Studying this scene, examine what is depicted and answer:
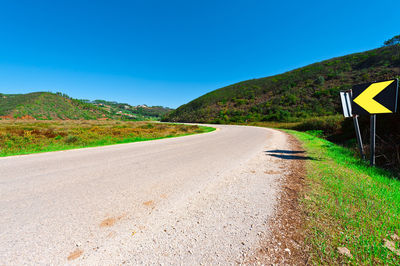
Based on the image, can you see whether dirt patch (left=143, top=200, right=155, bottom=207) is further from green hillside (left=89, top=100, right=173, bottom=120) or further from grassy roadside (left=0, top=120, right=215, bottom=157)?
green hillside (left=89, top=100, right=173, bottom=120)

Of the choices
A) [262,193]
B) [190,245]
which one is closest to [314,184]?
[262,193]

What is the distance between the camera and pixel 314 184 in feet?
10.8

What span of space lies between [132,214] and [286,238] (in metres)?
2.05

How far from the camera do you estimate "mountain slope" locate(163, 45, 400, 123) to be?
3620cm

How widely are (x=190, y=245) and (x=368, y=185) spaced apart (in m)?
3.66

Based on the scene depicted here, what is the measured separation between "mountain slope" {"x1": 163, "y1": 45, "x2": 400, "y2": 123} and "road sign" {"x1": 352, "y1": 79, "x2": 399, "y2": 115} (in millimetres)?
32845

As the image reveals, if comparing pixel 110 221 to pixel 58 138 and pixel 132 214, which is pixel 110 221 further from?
pixel 58 138

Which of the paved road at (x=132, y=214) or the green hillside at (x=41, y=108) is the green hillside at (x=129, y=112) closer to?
the green hillside at (x=41, y=108)

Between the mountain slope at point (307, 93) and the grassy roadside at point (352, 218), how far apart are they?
35227 mm

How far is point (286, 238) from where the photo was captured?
1.79 metres

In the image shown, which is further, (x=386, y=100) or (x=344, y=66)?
(x=344, y=66)

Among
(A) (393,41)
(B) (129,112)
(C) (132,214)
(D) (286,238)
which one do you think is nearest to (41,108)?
(B) (129,112)

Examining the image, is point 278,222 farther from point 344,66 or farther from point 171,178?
point 344,66

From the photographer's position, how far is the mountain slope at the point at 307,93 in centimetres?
3620
